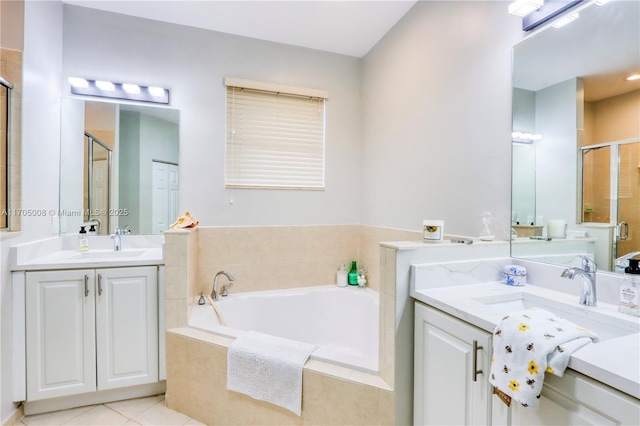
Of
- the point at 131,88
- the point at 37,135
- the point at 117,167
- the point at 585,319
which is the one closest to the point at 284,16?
the point at 131,88

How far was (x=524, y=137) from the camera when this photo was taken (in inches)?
57.6

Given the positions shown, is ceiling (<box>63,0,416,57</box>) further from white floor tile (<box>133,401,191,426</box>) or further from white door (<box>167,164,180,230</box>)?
white floor tile (<box>133,401,191,426</box>)

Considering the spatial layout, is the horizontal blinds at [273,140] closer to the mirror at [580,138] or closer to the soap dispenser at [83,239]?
the soap dispenser at [83,239]

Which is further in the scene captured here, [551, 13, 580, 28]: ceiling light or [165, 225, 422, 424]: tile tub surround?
[165, 225, 422, 424]: tile tub surround

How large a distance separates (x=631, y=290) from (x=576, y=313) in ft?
0.59

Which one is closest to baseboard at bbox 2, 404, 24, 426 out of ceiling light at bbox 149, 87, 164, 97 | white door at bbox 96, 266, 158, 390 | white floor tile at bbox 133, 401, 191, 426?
white door at bbox 96, 266, 158, 390

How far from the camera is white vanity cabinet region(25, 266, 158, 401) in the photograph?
5.72 feet

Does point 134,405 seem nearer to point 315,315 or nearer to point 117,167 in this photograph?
point 315,315

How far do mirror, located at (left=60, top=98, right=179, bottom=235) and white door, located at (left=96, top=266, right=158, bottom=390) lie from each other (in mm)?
607

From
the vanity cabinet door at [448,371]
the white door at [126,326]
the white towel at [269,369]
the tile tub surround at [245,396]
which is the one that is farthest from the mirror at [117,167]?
the vanity cabinet door at [448,371]

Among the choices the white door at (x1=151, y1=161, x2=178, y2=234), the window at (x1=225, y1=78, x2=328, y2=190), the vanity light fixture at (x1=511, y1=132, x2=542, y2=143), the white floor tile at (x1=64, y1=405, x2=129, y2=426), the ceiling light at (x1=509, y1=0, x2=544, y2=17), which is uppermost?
the ceiling light at (x1=509, y1=0, x2=544, y2=17)

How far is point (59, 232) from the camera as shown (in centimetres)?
219

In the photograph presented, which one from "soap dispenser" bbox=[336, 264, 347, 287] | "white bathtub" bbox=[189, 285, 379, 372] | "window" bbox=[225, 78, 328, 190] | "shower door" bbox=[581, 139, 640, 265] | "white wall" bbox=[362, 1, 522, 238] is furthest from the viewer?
"soap dispenser" bbox=[336, 264, 347, 287]

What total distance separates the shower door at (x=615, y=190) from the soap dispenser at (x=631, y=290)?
0.08m
